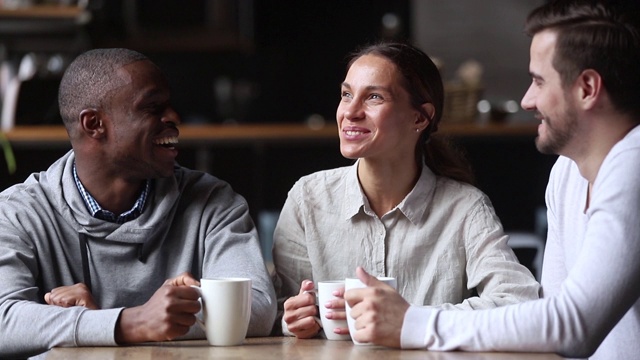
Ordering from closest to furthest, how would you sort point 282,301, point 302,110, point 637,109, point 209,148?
point 637,109 < point 282,301 < point 209,148 < point 302,110

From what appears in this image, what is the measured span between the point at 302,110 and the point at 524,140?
2099 mm

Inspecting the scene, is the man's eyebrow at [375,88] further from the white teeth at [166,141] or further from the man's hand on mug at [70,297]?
the man's hand on mug at [70,297]

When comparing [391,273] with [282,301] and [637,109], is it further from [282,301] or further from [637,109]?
[637,109]

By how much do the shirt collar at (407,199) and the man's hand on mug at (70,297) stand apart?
1.78ft

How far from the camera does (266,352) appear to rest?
1587 millimetres

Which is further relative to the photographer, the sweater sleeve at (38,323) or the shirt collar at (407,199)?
the shirt collar at (407,199)

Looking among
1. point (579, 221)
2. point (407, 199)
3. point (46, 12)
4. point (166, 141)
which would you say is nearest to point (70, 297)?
point (166, 141)

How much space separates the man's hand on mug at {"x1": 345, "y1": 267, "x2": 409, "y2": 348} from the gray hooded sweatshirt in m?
0.26

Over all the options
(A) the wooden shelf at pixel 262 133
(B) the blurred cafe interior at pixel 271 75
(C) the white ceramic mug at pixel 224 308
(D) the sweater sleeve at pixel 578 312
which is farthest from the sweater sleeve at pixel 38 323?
(A) the wooden shelf at pixel 262 133

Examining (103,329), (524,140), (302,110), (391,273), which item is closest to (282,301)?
(391,273)

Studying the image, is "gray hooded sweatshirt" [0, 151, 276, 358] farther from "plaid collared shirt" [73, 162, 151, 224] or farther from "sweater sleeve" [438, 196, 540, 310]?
"sweater sleeve" [438, 196, 540, 310]

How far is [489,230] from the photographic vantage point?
6.44ft

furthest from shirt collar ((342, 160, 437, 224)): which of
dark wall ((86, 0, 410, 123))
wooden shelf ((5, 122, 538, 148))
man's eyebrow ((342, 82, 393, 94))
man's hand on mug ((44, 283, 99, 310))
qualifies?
dark wall ((86, 0, 410, 123))

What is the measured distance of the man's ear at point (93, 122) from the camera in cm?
194
